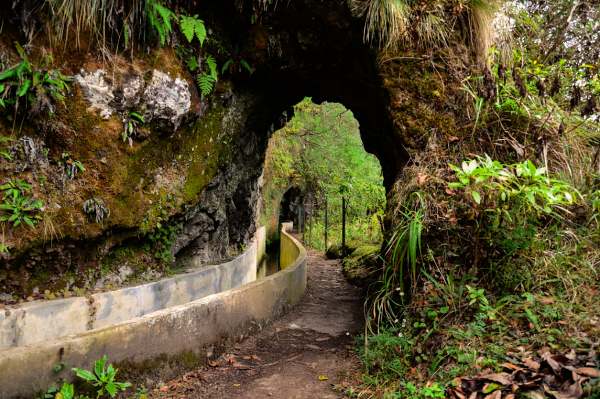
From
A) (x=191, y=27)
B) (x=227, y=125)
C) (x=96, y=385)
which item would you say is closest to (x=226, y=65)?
(x=227, y=125)

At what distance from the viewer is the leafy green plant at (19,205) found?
14.5 feet

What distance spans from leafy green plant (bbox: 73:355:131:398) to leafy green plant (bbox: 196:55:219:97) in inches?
145

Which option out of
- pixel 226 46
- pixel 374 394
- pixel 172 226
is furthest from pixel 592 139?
pixel 172 226

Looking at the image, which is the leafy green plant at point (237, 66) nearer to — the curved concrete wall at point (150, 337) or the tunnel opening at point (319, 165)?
the curved concrete wall at point (150, 337)

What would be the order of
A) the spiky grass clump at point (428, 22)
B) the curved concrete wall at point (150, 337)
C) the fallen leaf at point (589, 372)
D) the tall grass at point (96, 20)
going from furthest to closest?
the spiky grass clump at point (428, 22) → the tall grass at point (96, 20) → the curved concrete wall at point (150, 337) → the fallen leaf at point (589, 372)

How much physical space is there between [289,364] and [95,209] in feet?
9.52

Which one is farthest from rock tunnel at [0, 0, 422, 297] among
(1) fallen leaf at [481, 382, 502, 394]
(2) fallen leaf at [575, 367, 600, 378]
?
(2) fallen leaf at [575, 367, 600, 378]

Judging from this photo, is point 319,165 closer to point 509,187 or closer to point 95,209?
point 95,209

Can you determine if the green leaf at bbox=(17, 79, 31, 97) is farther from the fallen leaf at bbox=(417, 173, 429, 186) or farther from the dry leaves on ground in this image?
the dry leaves on ground

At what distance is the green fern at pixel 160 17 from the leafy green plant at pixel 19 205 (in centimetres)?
236

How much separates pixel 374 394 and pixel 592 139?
4092 mm

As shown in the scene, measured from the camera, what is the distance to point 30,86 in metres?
4.54

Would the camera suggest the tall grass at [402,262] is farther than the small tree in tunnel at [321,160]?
No

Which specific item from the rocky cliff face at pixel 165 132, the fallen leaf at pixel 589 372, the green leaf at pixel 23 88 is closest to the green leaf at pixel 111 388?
the rocky cliff face at pixel 165 132
